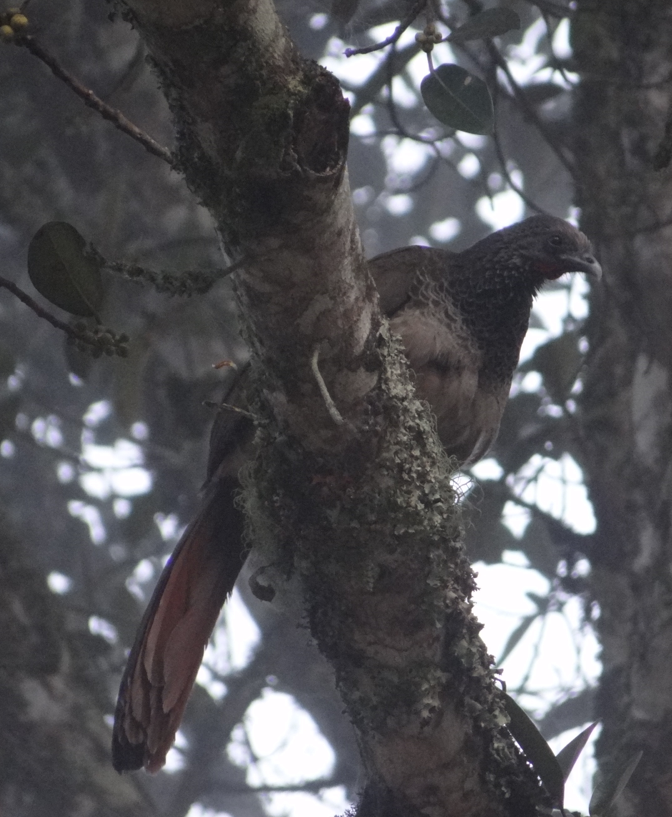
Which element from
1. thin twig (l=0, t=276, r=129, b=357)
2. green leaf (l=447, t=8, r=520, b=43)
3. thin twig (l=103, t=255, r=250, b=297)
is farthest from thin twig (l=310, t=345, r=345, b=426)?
green leaf (l=447, t=8, r=520, b=43)

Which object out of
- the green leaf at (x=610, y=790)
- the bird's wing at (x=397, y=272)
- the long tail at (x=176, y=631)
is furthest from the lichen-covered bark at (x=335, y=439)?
the bird's wing at (x=397, y=272)

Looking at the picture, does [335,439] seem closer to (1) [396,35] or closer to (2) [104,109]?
(2) [104,109]

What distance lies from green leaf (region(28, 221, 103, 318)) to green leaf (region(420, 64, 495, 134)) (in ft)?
3.52

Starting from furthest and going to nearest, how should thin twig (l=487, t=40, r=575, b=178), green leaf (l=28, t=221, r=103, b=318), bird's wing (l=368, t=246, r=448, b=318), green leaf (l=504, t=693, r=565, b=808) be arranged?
thin twig (l=487, t=40, r=575, b=178) < bird's wing (l=368, t=246, r=448, b=318) < green leaf (l=504, t=693, r=565, b=808) < green leaf (l=28, t=221, r=103, b=318)

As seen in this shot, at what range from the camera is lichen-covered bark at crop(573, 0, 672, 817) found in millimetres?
3217

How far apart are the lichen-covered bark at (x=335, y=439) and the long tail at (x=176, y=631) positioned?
45cm

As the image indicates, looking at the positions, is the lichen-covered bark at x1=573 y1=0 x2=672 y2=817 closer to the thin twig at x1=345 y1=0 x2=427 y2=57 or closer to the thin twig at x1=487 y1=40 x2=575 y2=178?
the thin twig at x1=487 y1=40 x2=575 y2=178

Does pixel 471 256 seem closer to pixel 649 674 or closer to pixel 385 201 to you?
pixel 649 674

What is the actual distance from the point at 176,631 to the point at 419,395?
0.90 m

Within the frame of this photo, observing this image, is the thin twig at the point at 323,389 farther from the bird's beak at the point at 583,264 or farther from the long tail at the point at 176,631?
the bird's beak at the point at 583,264

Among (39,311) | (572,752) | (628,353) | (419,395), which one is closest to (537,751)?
(572,752)

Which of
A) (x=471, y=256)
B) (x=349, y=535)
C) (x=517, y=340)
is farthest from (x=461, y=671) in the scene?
(x=471, y=256)

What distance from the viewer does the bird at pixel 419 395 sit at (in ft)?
8.36

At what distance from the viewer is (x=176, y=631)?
266cm
